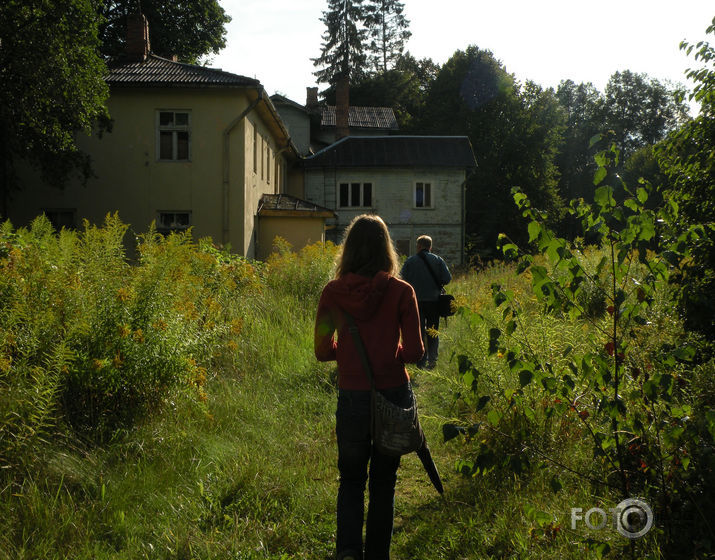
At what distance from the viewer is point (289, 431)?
565 centimetres

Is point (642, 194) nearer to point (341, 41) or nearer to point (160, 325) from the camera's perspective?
point (160, 325)

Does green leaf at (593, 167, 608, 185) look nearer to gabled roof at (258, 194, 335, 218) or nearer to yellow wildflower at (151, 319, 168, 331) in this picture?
yellow wildflower at (151, 319, 168, 331)

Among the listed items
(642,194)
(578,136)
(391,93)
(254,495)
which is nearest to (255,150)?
(254,495)

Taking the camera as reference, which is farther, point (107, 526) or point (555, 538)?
point (107, 526)

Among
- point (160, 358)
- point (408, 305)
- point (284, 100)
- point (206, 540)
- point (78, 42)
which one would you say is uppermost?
point (284, 100)

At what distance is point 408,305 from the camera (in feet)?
11.0

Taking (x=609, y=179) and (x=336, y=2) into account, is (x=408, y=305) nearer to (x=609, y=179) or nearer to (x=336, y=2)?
(x=609, y=179)

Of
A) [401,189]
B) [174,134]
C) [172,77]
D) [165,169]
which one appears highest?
[172,77]

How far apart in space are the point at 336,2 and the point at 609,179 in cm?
5160

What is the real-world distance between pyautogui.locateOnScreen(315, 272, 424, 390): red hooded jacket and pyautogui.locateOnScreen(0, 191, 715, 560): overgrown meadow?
1.36ft

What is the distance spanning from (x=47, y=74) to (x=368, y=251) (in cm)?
1381

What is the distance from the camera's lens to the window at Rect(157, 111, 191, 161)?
1914 cm

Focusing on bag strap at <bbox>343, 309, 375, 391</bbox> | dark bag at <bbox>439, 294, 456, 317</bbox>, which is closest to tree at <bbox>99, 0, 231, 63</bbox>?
dark bag at <bbox>439, 294, 456, 317</bbox>

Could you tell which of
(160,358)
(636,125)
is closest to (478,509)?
(160,358)
